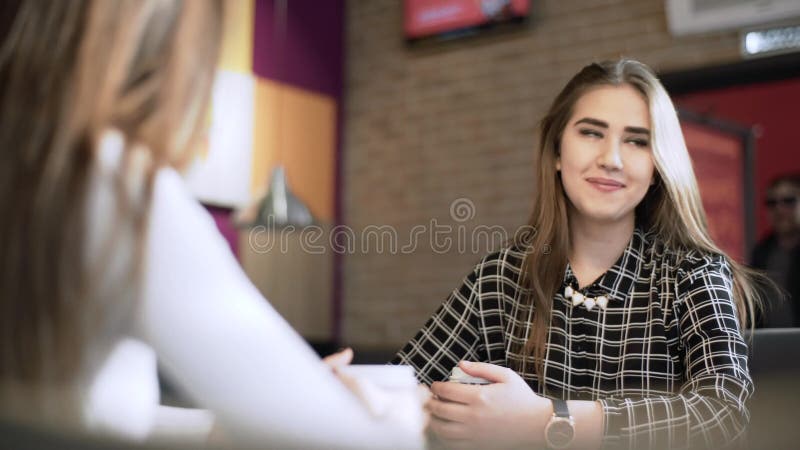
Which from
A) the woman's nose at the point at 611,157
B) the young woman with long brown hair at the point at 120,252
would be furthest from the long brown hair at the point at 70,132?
the woman's nose at the point at 611,157

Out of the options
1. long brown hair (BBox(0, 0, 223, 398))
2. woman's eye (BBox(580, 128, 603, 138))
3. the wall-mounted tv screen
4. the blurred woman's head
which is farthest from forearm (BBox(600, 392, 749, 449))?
the wall-mounted tv screen

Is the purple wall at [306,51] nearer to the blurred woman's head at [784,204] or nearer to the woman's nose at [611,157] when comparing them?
the blurred woman's head at [784,204]

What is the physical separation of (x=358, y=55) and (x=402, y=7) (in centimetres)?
34

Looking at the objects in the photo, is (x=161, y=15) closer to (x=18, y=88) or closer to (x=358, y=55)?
(x=18, y=88)

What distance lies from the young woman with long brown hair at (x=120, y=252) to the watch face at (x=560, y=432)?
0.22m

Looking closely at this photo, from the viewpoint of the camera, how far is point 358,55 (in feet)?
13.9

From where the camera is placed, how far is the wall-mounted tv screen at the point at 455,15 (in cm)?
362

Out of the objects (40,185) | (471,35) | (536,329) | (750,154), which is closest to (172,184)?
(40,185)

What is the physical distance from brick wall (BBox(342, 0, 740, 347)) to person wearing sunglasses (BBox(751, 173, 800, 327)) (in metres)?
0.52

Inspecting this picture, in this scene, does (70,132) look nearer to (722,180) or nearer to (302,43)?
(722,180)

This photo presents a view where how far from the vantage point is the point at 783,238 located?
2932 millimetres

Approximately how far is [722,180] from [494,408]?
2.83 m

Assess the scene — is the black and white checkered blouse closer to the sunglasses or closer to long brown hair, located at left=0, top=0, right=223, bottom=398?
long brown hair, located at left=0, top=0, right=223, bottom=398

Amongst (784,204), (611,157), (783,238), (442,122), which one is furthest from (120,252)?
(442,122)
